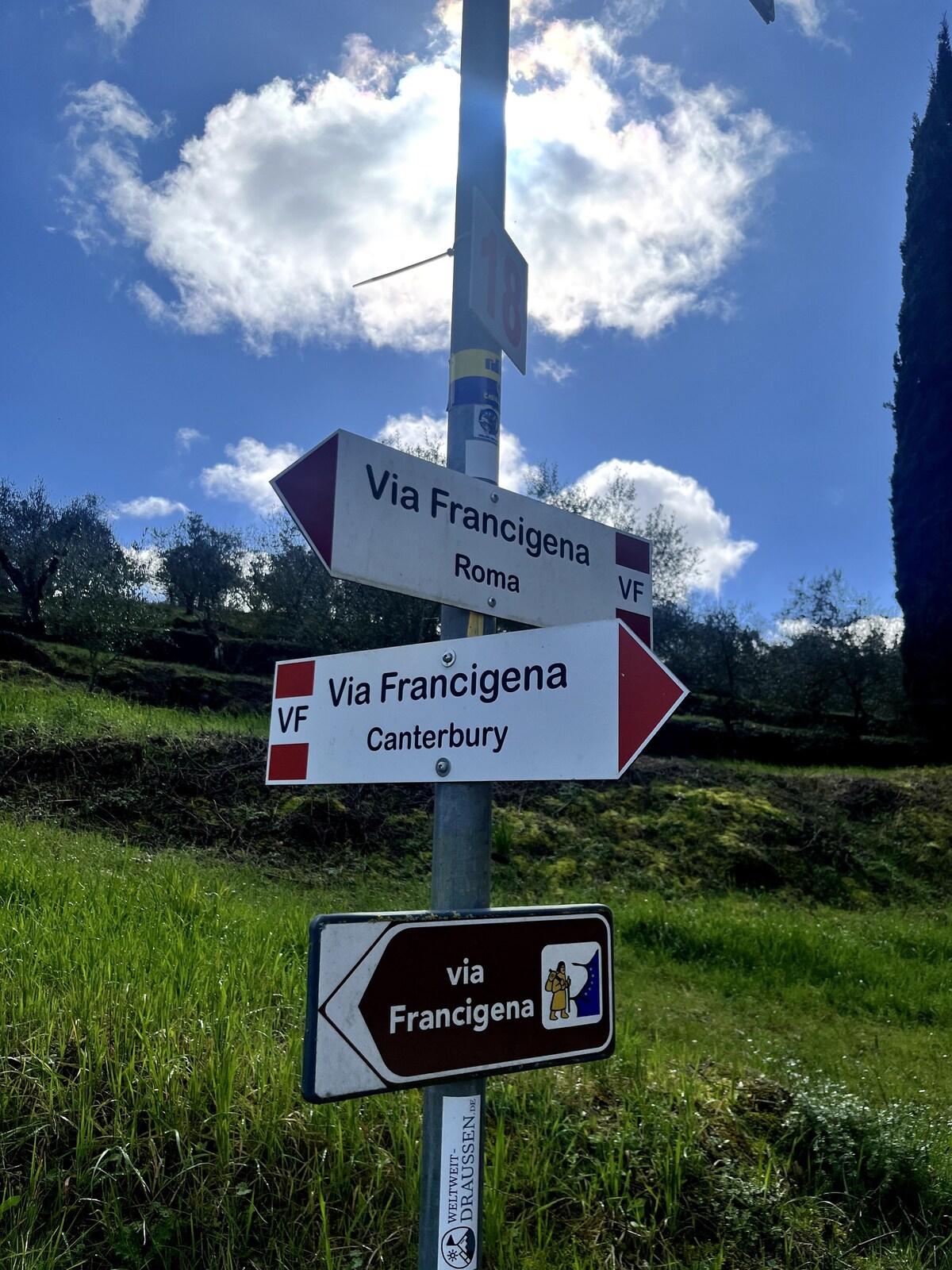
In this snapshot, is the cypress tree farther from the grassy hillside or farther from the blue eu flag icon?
the blue eu flag icon

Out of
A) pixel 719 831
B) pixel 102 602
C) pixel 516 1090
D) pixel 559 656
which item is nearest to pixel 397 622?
pixel 102 602

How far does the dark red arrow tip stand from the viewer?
6.91 ft

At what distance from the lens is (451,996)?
1.76 meters

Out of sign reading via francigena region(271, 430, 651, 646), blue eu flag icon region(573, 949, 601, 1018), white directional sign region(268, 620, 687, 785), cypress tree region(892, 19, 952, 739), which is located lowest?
blue eu flag icon region(573, 949, 601, 1018)

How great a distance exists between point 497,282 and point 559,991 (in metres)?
1.85

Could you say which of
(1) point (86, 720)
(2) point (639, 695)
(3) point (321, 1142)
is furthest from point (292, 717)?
(1) point (86, 720)

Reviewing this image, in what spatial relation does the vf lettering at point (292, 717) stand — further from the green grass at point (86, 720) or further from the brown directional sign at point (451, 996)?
the green grass at point (86, 720)

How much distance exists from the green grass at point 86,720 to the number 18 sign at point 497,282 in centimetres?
1052

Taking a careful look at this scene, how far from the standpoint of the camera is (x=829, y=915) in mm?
10516

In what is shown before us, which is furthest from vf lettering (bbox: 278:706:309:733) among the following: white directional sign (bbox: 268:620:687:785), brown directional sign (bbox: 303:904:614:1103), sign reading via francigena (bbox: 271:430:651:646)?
brown directional sign (bbox: 303:904:614:1103)

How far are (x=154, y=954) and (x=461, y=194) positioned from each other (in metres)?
3.49

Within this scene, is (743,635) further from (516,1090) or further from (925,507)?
(516,1090)

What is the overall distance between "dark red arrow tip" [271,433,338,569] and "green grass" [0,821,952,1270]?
192 cm

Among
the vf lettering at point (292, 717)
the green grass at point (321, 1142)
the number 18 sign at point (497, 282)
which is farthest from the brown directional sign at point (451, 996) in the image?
the number 18 sign at point (497, 282)
